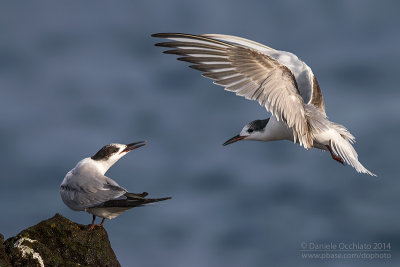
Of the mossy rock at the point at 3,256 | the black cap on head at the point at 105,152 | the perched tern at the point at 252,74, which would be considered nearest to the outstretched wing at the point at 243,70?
the perched tern at the point at 252,74

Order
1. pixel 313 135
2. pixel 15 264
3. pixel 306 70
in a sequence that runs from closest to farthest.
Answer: pixel 15 264 < pixel 313 135 < pixel 306 70

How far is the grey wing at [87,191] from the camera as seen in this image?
7574 mm

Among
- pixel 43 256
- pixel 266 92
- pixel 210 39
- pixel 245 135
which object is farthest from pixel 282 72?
pixel 43 256

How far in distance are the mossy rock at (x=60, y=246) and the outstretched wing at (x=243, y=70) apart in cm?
241

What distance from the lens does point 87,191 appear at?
7684mm

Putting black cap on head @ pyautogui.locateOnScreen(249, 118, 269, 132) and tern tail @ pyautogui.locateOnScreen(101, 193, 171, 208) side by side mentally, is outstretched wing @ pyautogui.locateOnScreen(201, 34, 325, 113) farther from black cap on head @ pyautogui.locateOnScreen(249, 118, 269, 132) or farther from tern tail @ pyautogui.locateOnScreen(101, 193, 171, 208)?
tern tail @ pyautogui.locateOnScreen(101, 193, 171, 208)

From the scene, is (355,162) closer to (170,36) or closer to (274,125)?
(274,125)

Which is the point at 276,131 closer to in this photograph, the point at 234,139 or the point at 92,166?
the point at 234,139

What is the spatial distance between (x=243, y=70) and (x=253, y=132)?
6.52 ft

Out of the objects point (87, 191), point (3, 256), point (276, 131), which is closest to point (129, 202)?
point (87, 191)

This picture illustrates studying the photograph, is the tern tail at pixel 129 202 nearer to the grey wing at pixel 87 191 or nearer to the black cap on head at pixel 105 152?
the grey wing at pixel 87 191

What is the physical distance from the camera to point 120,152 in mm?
8695

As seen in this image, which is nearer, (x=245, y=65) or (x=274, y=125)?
(x=245, y=65)

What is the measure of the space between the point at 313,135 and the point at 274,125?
0.68 m
